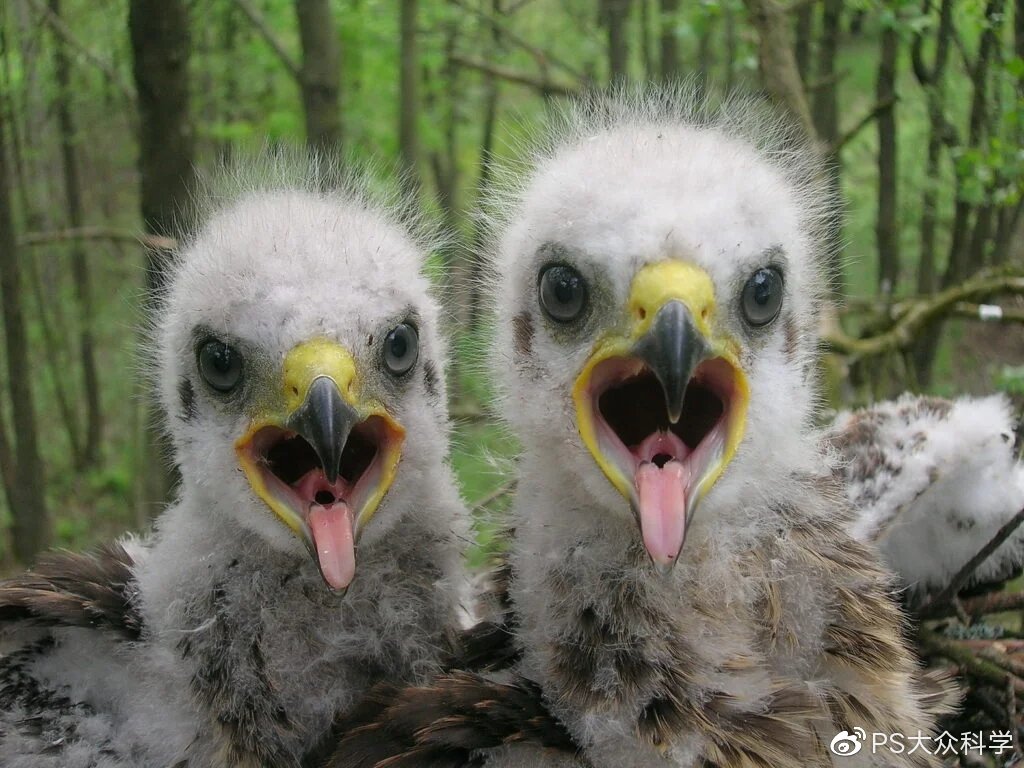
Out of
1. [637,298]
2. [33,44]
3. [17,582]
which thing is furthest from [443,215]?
[33,44]

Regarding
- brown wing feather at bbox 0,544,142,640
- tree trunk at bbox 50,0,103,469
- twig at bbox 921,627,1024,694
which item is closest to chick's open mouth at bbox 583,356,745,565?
twig at bbox 921,627,1024,694

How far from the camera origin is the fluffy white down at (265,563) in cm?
215

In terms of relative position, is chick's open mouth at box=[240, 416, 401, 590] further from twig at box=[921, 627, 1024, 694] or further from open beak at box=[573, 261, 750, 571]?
twig at box=[921, 627, 1024, 694]

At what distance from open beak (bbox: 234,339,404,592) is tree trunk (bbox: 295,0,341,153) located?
2662mm

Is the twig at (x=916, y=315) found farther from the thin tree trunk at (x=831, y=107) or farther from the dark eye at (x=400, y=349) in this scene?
the dark eye at (x=400, y=349)

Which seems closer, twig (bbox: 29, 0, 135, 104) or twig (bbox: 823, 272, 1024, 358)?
twig (bbox: 823, 272, 1024, 358)

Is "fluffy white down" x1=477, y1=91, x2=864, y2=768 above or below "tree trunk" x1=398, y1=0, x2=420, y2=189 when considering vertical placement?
below

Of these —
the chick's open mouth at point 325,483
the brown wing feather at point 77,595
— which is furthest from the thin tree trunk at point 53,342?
the chick's open mouth at point 325,483

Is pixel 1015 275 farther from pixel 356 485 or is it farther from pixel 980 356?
pixel 980 356

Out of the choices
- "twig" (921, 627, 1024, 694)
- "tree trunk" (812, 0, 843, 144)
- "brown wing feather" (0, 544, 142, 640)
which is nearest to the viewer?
"brown wing feather" (0, 544, 142, 640)

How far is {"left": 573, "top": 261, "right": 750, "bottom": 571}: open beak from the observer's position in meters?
1.69

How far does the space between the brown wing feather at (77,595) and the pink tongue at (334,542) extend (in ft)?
2.16

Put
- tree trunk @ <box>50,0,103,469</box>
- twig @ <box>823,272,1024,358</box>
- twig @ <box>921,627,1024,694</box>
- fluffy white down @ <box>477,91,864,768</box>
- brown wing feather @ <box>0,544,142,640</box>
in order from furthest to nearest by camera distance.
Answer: tree trunk @ <box>50,0,103,469</box> < twig @ <box>823,272,1024,358</box> < twig @ <box>921,627,1024,694</box> < brown wing feather @ <box>0,544,142,640</box> < fluffy white down @ <box>477,91,864,768</box>

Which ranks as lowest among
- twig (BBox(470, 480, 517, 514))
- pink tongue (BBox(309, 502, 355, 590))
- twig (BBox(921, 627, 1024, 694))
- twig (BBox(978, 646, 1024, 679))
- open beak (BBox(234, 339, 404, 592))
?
twig (BBox(921, 627, 1024, 694))
